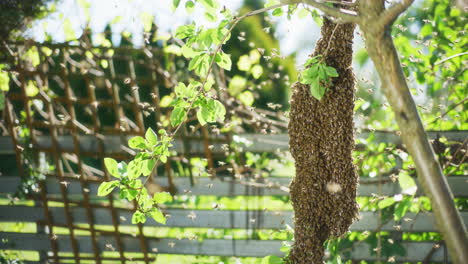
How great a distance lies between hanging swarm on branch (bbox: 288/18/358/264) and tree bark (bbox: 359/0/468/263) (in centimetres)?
35

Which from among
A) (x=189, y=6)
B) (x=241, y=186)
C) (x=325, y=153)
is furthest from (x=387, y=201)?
(x=241, y=186)

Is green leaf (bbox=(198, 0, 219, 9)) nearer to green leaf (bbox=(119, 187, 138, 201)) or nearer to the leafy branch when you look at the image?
the leafy branch

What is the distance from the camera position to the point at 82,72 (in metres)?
2.56

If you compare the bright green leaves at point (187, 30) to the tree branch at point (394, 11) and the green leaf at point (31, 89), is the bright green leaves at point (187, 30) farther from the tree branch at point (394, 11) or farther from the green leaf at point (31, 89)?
the green leaf at point (31, 89)

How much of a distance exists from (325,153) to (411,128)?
44cm

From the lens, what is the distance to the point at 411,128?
2.99 feet

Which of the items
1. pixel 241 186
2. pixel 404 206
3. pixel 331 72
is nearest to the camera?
pixel 404 206

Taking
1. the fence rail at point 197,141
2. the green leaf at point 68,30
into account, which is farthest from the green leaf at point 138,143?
the green leaf at point 68,30

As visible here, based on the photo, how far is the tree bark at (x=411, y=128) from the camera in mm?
899

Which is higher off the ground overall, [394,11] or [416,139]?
[394,11]

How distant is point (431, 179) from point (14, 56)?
2624mm

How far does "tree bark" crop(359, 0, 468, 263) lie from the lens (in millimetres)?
899

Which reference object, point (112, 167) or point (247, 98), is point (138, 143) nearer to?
point (112, 167)

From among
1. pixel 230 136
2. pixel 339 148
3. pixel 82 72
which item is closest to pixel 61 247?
pixel 82 72
